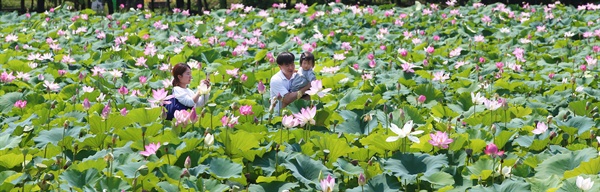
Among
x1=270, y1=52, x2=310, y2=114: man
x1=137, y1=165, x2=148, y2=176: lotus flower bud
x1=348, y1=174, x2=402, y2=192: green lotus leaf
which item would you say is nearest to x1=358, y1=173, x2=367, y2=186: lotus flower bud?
x1=348, y1=174, x2=402, y2=192: green lotus leaf

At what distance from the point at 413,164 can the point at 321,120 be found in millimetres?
1107

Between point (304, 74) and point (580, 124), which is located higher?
point (580, 124)

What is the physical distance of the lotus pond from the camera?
3168mm

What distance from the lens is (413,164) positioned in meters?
3.24

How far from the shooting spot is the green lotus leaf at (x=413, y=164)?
125 inches

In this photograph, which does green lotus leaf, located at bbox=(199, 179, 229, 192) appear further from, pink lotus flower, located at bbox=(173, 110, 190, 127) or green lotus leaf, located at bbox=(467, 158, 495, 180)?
green lotus leaf, located at bbox=(467, 158, 495, 180)

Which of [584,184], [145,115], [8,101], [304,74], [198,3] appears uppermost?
[584,184]

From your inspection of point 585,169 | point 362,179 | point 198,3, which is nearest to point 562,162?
point 585,169

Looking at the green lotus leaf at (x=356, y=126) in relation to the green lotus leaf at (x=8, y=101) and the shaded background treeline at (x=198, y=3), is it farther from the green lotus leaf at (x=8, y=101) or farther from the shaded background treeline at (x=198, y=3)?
the shaded background treeline at (x=198, y=3)

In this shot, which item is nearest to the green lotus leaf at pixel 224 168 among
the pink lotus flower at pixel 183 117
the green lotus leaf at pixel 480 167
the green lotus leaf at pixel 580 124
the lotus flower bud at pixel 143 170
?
the lotus flower bud at pixel 143 170

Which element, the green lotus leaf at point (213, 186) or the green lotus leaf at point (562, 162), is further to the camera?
the green lotus leaf at point (562, 162)

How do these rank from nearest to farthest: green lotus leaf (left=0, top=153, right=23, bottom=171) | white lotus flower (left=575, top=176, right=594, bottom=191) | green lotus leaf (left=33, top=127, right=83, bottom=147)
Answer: white lotus flower (left=575, top=176, right=594, bottom=191) < green lotus leaf (left=0, top=153, right=23, bottom=171) < green lotus leaf (left=33, top=127, right=83, bottom=147)

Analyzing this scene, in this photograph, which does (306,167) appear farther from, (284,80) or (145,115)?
(284,80)

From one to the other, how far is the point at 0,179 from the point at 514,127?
2.49m
